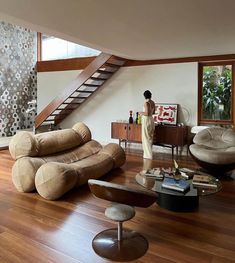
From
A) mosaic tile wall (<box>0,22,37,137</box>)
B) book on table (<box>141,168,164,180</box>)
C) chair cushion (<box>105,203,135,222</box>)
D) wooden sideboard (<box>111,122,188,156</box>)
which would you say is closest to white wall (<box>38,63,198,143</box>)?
mosaic tile wall (<box>0,22,37,137</box>)

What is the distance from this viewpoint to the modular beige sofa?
11.0 ft

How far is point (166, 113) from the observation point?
242 inches

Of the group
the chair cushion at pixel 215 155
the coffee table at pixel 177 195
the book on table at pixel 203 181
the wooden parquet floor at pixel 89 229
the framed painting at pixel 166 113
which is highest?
the framed painting at pixel 166 113

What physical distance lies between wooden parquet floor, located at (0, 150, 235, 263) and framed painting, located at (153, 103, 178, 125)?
258 centimetres

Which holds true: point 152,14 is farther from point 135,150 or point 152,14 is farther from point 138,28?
point 135,150

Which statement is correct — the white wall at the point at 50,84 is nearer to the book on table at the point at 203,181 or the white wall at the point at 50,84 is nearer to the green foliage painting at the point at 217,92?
the green foliage painting at the point at 217,92

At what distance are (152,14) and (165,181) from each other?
76.1 inches

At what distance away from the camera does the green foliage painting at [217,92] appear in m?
5.73

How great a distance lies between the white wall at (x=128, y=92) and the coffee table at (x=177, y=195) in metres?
3.14

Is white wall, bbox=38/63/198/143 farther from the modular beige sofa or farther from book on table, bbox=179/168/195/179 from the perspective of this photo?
book on table, bbox=179/168/195/179

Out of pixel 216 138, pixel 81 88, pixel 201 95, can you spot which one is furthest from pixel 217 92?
pixel 81 88

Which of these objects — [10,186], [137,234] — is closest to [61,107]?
[10,186]

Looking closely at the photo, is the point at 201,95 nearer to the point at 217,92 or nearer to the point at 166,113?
the point at 217,92

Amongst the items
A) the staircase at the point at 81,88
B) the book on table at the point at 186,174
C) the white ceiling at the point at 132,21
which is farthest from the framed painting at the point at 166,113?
the book on table at the point at 186,174
